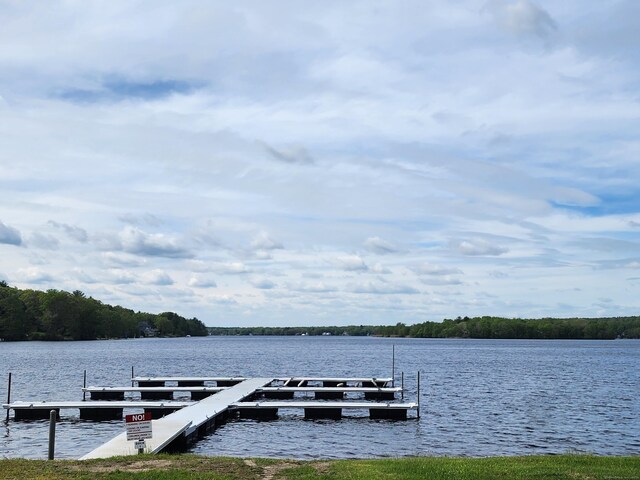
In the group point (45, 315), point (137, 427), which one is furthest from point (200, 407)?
point (45, 315)

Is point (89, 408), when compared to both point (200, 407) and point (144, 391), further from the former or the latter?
point (144, 391)

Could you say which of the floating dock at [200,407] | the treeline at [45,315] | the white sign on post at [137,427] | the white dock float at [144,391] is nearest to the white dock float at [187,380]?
the floating dock at [200,407]

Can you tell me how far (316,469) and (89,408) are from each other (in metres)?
21.3

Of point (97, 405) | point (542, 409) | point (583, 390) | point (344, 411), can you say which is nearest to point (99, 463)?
point (97, 405)

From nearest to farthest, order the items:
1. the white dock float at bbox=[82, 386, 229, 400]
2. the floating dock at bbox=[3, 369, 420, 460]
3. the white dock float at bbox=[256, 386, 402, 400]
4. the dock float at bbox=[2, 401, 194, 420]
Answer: the floating dock at bbox=[3, 369, 420, 460], the dock float at bbox=[2, 401, 194, 420], the white dock float at bbox=[82, 386, 229, 400], the white dock float at bbox=[256, 386, 402, 400]

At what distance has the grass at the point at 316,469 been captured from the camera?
1542 centimetres

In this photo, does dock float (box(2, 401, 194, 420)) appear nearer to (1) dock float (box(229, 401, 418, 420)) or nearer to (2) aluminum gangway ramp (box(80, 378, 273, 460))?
(2) aluminum gangway ramp (box(80, 378, 273, 460))

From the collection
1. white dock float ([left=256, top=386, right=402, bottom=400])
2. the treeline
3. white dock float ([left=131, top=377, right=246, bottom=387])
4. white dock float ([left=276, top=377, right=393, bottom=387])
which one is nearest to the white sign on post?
white dock float ([left=256, top=386, right=402, bottom=400])

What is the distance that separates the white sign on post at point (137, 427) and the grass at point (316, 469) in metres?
0.95

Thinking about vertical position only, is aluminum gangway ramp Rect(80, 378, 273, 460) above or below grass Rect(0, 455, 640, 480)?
below

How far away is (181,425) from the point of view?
25.3m

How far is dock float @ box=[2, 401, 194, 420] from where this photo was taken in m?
33.7

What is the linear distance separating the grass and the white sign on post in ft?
3.13

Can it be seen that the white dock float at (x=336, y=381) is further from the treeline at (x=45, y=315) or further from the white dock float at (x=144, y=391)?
the treeline at (x=45, y=315)
